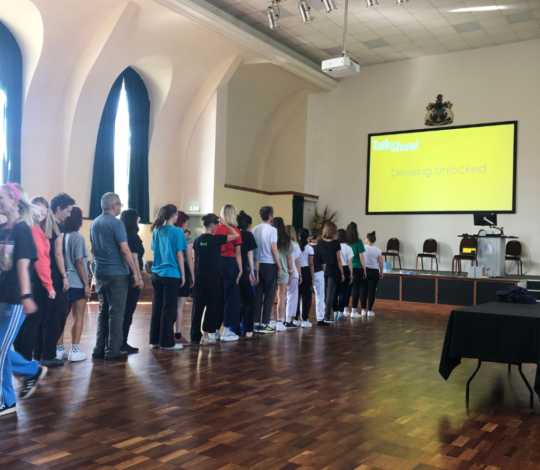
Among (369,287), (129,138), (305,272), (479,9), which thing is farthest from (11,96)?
(479,9)

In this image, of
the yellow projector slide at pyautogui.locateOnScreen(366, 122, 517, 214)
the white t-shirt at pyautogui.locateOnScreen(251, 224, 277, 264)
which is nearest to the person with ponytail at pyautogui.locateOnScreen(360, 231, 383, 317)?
the white t-shirt at pyautogui.locateOnScreen(251, 224, 277, 264)

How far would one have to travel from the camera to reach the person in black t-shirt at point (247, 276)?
5691mm

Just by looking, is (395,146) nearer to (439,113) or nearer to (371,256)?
(439,113)

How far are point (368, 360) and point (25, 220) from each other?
3245mm

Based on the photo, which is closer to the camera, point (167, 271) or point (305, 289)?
point (167, 271)

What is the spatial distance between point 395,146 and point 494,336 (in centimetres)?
969

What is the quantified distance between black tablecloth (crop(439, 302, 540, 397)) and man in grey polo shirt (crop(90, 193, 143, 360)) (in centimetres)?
263

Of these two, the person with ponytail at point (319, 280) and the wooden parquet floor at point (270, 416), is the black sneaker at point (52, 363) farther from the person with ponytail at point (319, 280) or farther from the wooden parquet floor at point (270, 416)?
the person with ponytail at point (319, 280)

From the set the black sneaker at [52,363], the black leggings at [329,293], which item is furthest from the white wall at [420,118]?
the black sneaker at [52,363]

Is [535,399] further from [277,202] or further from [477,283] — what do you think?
[277,202]

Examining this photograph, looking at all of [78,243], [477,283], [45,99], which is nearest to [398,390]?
[78,243]

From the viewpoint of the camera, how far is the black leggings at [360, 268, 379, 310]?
8.15 meters

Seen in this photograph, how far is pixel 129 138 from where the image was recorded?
11320mm

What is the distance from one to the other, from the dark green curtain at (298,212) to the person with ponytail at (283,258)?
22.2 ft
